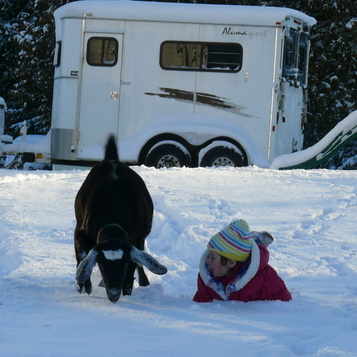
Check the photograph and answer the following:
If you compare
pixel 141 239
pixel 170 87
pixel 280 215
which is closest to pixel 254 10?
pixel 170 87

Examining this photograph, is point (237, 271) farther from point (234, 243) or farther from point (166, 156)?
point (166, 156)

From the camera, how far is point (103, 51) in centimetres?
1465

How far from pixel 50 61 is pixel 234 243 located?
18628 millimetres

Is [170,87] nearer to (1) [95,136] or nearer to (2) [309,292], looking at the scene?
(1) [95,136]

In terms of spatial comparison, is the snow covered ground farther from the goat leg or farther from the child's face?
the child's face

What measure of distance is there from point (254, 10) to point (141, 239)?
362 inches

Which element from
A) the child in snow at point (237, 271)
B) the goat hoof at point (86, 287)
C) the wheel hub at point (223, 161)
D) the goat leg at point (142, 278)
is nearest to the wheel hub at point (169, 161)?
the wheel hub at point (223, 161)

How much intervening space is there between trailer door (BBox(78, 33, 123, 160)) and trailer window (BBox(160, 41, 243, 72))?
790 millimetres

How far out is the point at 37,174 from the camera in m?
12.5

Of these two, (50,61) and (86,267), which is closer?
(86,267)

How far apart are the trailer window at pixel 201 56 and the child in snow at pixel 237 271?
9488 mm

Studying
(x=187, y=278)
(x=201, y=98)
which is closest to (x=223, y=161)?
(x=201, y=98)

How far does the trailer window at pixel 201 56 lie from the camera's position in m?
14.5

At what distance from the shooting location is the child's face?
5195 millimetres
